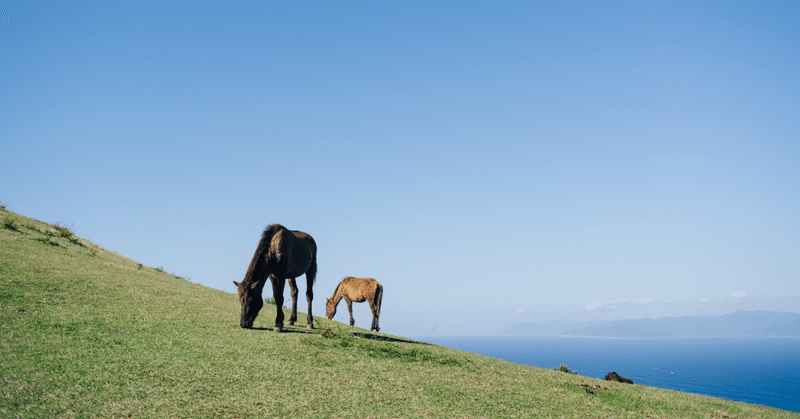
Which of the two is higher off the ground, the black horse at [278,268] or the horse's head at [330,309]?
the black horse at [278,268]

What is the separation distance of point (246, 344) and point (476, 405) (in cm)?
555

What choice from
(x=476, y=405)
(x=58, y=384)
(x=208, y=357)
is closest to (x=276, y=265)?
(x=208, y=357)

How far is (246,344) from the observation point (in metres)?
10.3

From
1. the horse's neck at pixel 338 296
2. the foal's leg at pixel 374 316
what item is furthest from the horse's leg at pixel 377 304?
the horse's neck at pixel 338 296

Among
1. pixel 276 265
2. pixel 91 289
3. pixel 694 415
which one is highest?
pixel 276 265

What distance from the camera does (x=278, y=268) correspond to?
13367 mm

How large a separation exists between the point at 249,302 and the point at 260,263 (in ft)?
3.91

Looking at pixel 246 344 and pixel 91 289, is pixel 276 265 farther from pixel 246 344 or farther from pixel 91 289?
pixel 91 289

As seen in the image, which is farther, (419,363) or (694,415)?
(419,363)

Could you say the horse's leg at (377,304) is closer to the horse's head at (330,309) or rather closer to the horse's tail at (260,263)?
the horse's head at (330,309)

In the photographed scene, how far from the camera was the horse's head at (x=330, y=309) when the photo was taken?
23.7 meters

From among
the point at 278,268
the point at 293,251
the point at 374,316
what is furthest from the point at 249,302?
the point at 374,316

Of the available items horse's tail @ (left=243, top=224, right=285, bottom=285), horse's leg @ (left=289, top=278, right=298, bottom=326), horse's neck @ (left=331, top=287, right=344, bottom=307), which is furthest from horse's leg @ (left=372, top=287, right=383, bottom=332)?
horse's tail @ (left=243, top=224, right=285, bottom=285)

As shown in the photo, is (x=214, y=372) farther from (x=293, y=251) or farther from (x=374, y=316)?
(x=374, y=316)
